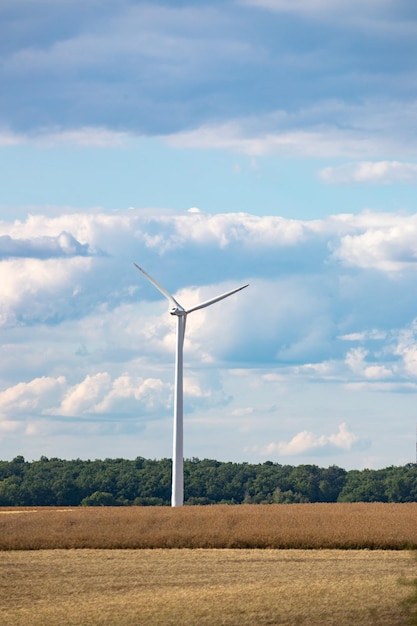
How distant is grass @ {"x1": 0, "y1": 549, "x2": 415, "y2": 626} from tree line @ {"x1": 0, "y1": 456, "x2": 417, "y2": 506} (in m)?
62.3

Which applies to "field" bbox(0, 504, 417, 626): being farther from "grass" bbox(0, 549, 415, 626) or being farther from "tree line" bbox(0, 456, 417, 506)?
"tree line" bbox(0, 456, 417, 506)

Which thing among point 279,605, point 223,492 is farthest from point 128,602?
point 223,492

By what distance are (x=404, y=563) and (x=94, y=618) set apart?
15238mm

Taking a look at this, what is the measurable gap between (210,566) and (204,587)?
215 inches

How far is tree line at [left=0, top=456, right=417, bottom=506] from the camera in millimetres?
115000

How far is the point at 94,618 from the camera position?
3331 cm

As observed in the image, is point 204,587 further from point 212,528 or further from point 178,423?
point 178,423

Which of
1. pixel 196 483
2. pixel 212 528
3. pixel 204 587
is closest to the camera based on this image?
pixel 204 587

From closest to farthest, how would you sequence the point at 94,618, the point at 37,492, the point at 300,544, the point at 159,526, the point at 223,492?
1. the point at 94,618
2. the point at 300,544
3. the point at 159,526
4. the point at 37,492
5. the point at 223,492

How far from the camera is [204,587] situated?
37.6 meters

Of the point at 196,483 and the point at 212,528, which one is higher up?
the point at 196,483

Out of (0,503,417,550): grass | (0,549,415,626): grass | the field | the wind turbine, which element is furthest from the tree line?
(0,549,415,626): grass

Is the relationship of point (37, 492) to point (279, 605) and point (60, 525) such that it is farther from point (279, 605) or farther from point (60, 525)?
point (279, 605)

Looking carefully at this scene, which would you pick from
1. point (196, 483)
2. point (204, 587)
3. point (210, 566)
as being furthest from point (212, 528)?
point (196, 483)
